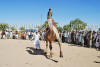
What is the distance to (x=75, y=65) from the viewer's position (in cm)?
671

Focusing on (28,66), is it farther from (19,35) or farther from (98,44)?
(19,35)

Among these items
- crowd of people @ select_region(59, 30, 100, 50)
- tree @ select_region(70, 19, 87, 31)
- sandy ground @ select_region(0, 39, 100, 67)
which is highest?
tree @ select_region(70, 19, 87, 31)

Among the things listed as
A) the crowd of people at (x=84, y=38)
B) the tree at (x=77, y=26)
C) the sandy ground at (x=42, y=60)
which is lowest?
the sandy ground at (x=42, y=60)

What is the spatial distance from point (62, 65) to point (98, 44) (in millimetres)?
6488

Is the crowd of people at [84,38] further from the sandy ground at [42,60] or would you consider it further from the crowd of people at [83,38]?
the sandy ground at [42,60]

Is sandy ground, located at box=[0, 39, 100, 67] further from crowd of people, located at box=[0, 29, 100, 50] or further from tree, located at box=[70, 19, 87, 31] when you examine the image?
tree, located at box=[70, 19, 87, 31]

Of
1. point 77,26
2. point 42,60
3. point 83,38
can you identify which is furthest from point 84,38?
point 77,26

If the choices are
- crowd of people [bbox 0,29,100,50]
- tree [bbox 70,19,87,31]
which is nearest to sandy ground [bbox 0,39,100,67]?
crowd of people [bbox 0,29,100,50]

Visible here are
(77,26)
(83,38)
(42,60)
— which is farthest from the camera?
(77,26)

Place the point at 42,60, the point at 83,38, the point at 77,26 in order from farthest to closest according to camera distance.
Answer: the point at 77,26, the point at 83,38, the point at 42,60

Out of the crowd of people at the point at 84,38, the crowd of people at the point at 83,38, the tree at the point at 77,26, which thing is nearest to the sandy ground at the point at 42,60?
the crowd of people at the point at 83,38

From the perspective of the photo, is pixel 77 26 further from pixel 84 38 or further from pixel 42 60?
pixel 42 60

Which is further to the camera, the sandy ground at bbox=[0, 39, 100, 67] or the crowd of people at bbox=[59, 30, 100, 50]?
the crowd of people at bbox=[59, 30, 100, 50]

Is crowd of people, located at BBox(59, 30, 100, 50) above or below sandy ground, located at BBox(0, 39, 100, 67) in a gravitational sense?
above
